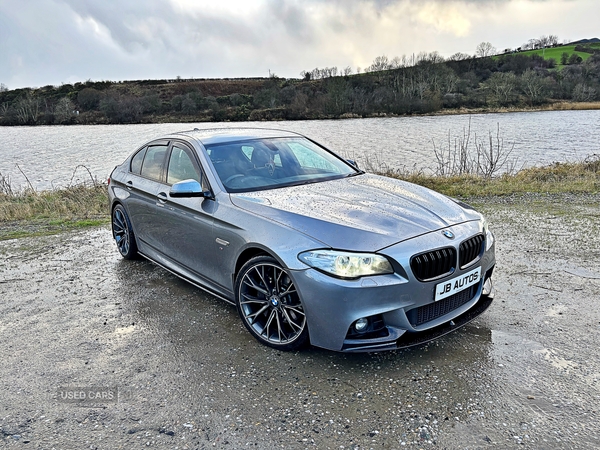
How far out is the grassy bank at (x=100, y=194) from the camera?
28.6ft

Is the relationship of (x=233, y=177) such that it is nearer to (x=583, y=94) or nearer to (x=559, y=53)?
(x=583, y=94)

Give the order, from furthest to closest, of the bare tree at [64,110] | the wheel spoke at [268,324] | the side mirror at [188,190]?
the bare tree at [64,110], the side mirror at [188,190], the wheel spoke at [268,324]

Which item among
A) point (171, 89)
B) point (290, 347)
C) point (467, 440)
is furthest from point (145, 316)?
point (171, 89)

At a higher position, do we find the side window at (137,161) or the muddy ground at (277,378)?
the side window at (137,161)

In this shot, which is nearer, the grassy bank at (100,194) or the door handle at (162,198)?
the door handle at (162,198)

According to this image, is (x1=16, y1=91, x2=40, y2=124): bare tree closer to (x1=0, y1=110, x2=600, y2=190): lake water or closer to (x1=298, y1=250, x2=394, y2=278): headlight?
(x1=0, y1=110, x2=600, y2=190): lake water

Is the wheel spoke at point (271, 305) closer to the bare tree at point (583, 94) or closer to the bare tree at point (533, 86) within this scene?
the bare tree at point (533, 86)

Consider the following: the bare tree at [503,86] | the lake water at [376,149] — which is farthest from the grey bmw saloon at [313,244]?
the bare tree at [503,86]

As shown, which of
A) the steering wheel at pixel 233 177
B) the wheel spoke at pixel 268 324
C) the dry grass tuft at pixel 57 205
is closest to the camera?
the wheel spoke at pixel 268 324

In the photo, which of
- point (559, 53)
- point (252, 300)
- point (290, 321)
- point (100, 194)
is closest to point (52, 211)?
point (100, 194)

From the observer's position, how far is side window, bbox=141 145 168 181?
16.3ft

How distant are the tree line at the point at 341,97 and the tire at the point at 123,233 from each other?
2018 inches

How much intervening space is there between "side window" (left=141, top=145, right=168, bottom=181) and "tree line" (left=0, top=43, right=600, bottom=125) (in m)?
51.7

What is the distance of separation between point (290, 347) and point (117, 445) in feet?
4.29
